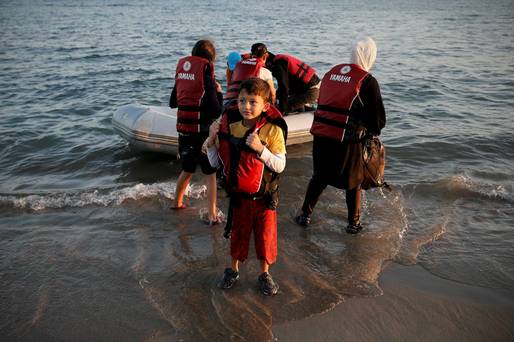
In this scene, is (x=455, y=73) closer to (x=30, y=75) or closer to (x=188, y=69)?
(x=188, y=69)

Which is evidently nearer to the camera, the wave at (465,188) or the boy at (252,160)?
the boy at (252,160)

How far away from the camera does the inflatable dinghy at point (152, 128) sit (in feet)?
20.1

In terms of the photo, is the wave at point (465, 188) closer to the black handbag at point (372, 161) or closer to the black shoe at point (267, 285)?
the black handbag at point (372, 161)

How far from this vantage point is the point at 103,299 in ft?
10.7

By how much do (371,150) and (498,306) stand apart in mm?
1532

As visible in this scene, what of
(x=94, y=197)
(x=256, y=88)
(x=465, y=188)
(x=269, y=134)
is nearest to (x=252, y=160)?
(x=269, y=134)

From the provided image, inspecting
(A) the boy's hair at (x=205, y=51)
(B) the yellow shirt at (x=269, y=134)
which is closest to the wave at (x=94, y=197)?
(A) the boy's hair at (x=205, y=51)

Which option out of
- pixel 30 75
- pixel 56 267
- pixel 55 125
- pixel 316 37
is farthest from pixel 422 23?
pixel 56 267

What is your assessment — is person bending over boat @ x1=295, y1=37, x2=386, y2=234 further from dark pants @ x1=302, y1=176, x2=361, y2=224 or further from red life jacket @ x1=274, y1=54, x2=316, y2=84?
red life jacket @ x1=274, y1=54, x2=316, y2=84

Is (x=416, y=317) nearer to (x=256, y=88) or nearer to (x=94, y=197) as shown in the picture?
(x=256, y=88)

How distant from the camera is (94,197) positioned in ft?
17.1

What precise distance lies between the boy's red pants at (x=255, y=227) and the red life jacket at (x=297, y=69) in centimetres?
271

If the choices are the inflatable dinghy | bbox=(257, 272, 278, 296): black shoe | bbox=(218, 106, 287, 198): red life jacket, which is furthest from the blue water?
bbox=(218, 106, 287, 198): red life jacket

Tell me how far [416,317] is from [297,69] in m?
3.43
